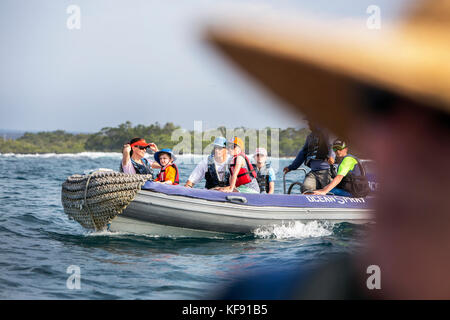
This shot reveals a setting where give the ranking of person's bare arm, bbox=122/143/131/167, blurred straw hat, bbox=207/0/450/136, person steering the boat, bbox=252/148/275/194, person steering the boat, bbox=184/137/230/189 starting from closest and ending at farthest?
1. blurred straw hat, bbox=207/0/450/136
2. person's bare arm, bbox=122/143/131/167
3. person steering the boat, bbox=184/137/230/189
4. person steering the boat, bbox=252/148/275/194

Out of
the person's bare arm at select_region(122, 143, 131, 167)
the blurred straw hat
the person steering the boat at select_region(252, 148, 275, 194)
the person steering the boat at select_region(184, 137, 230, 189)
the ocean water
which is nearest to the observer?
the blurred straw hat

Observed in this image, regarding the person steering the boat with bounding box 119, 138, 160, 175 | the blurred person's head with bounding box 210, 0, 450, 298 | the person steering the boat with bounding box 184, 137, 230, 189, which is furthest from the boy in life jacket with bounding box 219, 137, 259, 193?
the blurred person's head with bounding box 210, 0, 450, 298

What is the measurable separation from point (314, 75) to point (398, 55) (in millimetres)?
97

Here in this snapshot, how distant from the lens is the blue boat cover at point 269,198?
7.82 meters

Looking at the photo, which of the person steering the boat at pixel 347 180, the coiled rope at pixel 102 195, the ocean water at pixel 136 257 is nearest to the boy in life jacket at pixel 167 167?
the coiled rope at pixel 102 195

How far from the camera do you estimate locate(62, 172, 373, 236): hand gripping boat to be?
7449mm

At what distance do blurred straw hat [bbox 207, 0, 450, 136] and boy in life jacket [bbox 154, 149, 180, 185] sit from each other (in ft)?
25.8

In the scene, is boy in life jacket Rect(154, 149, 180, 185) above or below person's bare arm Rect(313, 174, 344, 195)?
above

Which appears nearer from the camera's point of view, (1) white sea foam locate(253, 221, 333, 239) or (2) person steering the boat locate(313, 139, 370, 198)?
(1) white sea foam locate(253, 221, 333, 239)

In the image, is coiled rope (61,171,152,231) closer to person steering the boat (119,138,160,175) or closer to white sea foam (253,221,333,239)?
person steering the boat (119,138,160,175)

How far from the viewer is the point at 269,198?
833 cm
